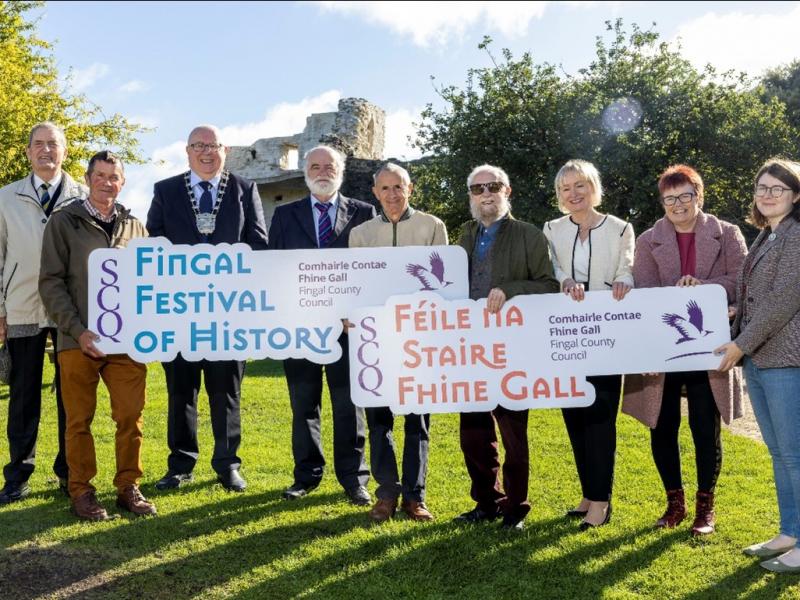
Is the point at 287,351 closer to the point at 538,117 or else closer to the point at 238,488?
the point at 238,488

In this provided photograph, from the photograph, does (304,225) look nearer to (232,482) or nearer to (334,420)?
(334,420)

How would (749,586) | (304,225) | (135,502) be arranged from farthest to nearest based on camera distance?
(304,225)
(135,502)
(749,586)

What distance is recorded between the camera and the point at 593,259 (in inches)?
187

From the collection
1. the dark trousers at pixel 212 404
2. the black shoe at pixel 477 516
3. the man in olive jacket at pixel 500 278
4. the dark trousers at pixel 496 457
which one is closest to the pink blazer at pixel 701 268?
the man in olive jacket at pixel 500 278

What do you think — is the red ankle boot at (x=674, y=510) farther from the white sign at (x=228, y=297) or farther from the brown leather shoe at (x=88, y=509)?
the brown leather shoe at (x=88, y=509)

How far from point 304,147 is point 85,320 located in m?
21.4

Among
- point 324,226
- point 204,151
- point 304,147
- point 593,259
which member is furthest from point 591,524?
point 304,147

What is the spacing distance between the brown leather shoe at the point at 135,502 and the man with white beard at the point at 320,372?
3.21 ft

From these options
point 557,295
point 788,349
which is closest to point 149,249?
point 557,295

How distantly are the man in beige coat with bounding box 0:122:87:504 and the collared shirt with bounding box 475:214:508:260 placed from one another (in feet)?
9.90

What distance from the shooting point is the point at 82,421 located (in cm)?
510

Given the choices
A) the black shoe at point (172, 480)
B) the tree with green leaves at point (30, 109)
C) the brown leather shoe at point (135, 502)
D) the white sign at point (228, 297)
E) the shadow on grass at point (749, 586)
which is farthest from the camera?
the tree with green leaves at point (30, 109)

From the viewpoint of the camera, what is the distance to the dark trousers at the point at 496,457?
4.78 metres

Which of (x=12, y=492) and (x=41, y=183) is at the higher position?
(x=41, y=183)
